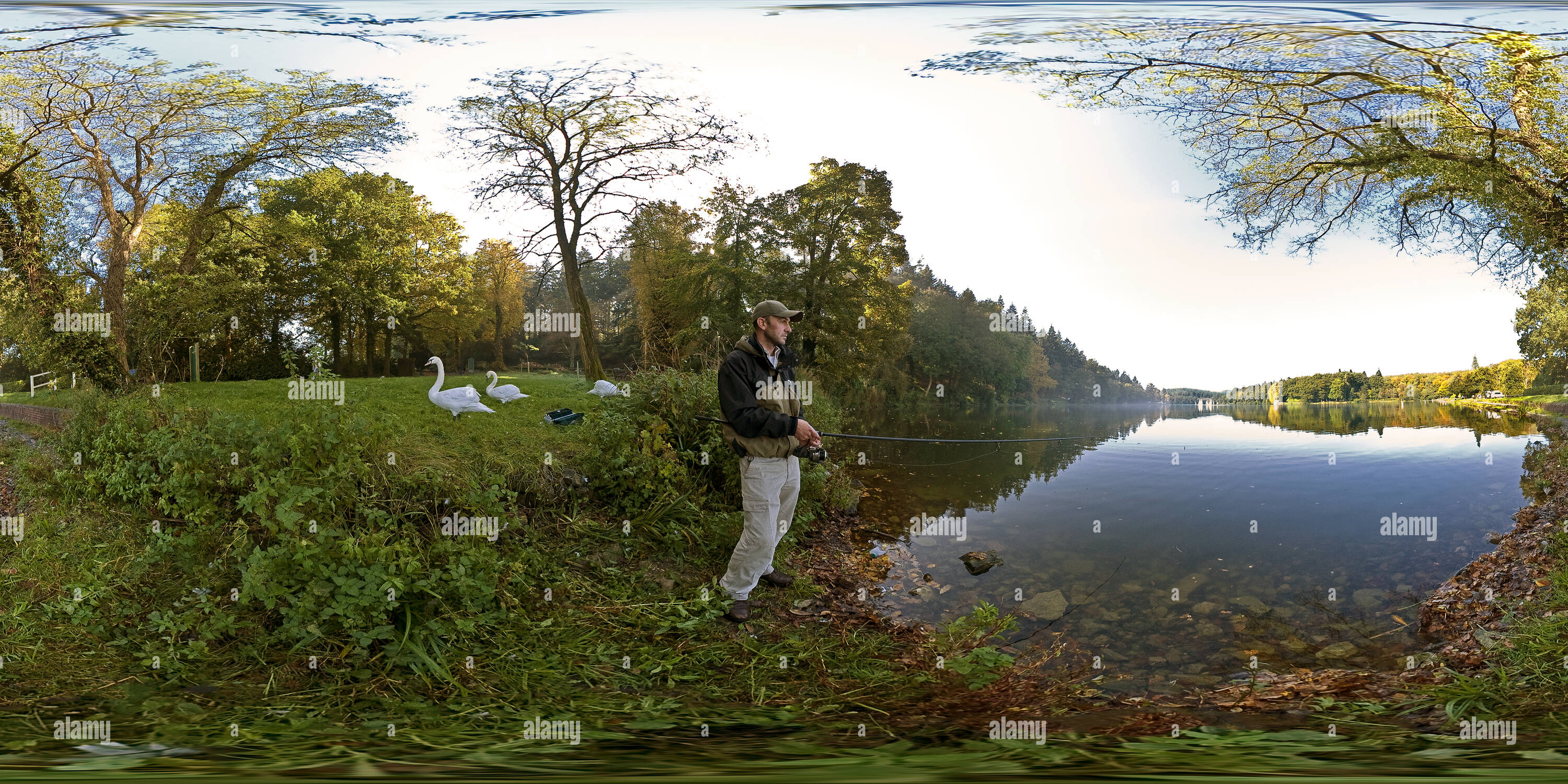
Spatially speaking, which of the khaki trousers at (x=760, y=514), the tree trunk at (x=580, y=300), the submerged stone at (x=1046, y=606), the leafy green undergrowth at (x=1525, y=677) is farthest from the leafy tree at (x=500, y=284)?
the leafy green undergrowth at (x=1525, y=677)

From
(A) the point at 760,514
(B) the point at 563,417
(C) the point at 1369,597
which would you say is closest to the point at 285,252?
(B) the point at 563,417

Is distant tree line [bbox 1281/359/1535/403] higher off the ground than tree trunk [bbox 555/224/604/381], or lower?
lower

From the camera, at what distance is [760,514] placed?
3256 millimetres

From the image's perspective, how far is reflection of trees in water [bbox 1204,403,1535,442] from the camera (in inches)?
201

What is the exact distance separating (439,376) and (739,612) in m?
3.85

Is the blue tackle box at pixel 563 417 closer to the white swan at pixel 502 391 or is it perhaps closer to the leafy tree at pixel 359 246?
the white swan at pixel 502 391

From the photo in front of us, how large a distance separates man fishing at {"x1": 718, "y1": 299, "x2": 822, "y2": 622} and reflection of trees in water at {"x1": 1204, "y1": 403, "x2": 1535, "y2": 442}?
533 cm

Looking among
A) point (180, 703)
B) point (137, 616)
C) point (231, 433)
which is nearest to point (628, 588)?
point (180, 703)

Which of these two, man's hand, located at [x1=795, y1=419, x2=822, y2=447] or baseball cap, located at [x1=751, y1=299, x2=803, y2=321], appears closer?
man's hand, located at [x1=795, y1=419, x2=822, y2=447]

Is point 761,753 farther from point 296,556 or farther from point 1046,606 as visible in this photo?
A: point 1046,606

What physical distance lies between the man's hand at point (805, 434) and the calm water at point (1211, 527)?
181 cm

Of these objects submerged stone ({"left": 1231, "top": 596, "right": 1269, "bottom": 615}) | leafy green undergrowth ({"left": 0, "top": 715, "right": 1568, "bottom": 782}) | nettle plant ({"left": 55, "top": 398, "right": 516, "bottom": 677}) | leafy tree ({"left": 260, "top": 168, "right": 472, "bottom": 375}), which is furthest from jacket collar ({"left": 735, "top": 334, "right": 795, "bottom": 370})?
submerged stone ({"left": 1231, "top": 596, "right": 1269, "bottom": 615})

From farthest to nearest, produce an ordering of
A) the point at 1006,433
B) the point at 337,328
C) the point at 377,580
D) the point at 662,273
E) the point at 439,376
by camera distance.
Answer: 1. the point at 1006,433
2. the point at 662,273
3. the point at 439,376
4. the point at 337,328
5. the point at 377,580

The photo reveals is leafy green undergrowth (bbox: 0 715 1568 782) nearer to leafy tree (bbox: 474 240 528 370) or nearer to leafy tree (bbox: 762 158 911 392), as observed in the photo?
leafy tree (bbox: 474 240 528 370)
